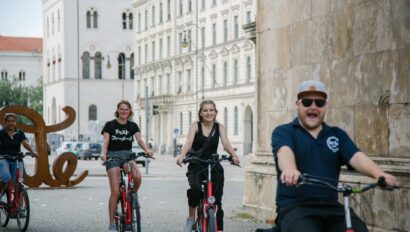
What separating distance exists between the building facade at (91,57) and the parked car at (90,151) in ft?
143

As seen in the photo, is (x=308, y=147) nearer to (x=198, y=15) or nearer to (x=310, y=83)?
(x=310, y=83)

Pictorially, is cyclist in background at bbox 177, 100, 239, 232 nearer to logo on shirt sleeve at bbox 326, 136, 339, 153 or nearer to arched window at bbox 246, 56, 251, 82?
logo on shirt sleeve at bbox 326, 136, 339, 153

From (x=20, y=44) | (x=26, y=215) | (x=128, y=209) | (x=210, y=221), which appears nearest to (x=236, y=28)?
(x=26, y=215)

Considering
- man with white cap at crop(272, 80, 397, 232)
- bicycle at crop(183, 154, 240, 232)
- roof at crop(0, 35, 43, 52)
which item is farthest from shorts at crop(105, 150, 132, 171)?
roof at crop(0, 35, 43, 52)

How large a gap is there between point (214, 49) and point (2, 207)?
209 feet

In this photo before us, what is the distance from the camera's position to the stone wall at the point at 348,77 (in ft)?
39.7

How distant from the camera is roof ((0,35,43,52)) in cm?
17230

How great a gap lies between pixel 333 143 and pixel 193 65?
76.7m

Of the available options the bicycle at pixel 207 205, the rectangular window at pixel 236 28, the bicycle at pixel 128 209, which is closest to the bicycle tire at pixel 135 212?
the bicycle at pixel 128 209

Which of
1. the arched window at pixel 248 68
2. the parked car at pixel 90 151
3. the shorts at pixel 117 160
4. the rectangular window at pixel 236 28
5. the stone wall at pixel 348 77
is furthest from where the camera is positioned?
the rectangular window at pixel 236 28

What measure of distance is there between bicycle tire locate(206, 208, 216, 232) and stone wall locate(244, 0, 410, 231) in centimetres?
212

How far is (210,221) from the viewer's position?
1109cm

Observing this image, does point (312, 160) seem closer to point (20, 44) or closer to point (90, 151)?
point (90, 151)

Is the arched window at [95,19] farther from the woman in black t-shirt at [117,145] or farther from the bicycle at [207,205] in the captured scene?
the bicycle at [207,205]
